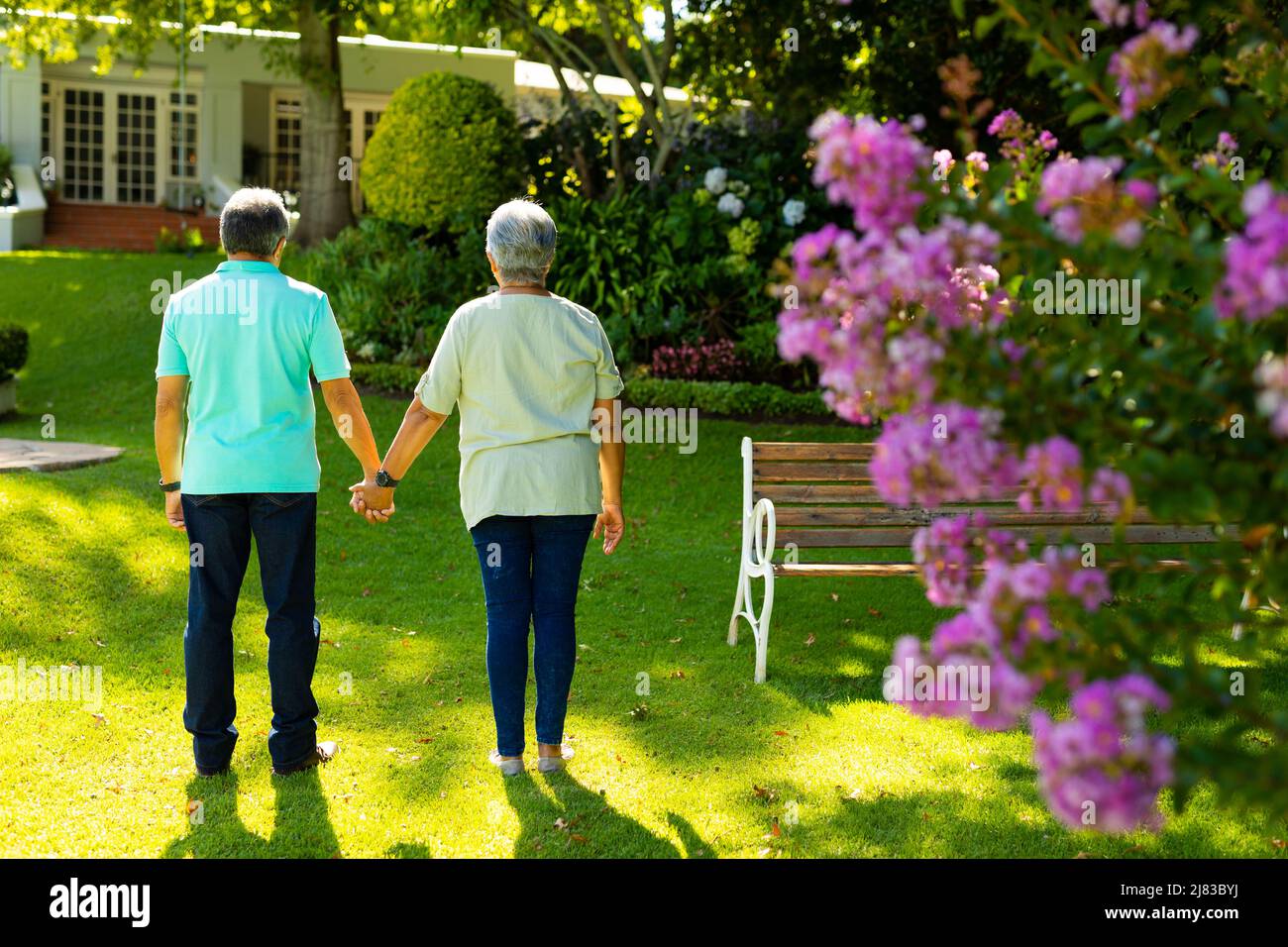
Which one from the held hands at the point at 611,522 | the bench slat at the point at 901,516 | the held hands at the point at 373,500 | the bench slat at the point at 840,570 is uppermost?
the held hands at the point at 373,500

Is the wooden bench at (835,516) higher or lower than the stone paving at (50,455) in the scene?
lower

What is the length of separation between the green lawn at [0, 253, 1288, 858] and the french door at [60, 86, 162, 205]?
59.5 feet

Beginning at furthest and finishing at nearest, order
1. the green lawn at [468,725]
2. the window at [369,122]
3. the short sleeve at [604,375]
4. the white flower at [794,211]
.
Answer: the window at [369,122] < the white flower at [794,211] < the short sleeve at [604,375] < the green lawn at [468,725]

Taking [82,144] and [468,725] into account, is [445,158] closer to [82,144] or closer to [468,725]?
[468,725]

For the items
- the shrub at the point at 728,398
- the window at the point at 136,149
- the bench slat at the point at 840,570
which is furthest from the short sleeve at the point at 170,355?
the window at the point at 136,149

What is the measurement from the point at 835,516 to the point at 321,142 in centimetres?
1269

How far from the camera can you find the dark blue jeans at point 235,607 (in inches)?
172

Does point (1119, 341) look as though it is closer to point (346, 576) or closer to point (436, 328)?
point (346, 576)

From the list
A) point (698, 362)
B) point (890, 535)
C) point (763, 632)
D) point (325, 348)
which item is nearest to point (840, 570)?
point (763, 632)

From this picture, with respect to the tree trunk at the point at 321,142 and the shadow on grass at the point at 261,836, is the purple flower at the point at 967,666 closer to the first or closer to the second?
the shadow on grass at the point at 261,836

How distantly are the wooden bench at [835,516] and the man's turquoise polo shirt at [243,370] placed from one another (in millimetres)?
2463

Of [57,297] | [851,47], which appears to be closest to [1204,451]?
[851,47]

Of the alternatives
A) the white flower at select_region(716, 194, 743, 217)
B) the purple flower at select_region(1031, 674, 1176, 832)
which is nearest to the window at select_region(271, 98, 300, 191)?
the white flower at select_region(716, 194, 743, 217)
